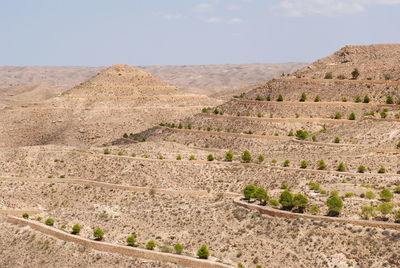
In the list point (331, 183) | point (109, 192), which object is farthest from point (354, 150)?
point (109, 192)

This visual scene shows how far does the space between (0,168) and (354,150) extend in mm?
32780

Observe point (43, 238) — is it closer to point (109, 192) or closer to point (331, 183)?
point (109, 192)

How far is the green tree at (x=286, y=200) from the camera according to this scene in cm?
4681

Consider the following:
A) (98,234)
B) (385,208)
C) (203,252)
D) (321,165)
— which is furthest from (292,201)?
(98,234)

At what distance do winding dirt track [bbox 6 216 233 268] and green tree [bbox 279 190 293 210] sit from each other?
26.3 feet

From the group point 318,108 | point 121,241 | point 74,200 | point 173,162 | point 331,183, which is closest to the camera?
point 121,241

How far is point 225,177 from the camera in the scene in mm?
62250

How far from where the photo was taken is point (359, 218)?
4397cm

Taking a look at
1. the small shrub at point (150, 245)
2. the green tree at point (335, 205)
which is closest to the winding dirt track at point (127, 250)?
the small shrub at point (150, 245)

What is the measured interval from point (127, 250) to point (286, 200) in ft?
35.8

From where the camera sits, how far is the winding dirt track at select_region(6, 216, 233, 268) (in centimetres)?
4159

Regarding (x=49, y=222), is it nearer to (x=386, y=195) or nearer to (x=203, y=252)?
(x=203, y=252)

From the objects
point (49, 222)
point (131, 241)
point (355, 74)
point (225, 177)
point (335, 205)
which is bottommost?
point (49, 222)

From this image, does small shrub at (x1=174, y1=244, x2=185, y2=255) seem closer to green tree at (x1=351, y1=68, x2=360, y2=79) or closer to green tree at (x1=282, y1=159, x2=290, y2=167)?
green tree at (x1=282, y1=159, x2=290, y2=167)
